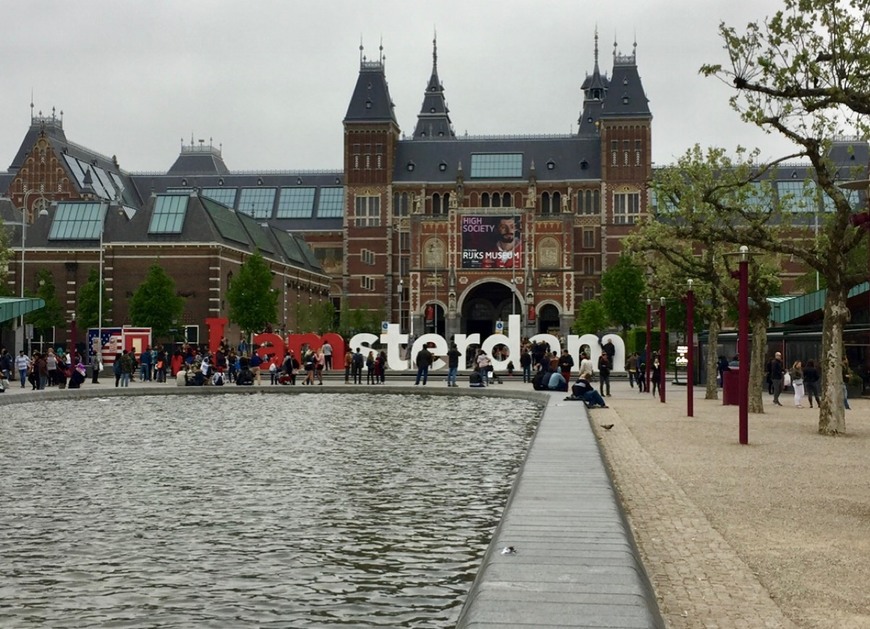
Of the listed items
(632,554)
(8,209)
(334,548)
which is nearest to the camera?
(632,554)

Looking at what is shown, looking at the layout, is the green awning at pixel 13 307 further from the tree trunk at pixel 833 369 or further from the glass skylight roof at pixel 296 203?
the glass skylight roof at pixel 296 203

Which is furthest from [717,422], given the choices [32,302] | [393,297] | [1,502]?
[393,297]

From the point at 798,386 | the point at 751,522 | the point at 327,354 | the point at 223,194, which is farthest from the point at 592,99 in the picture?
the point at 751,522

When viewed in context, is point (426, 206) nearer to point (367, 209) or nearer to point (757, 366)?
point (367, 209)

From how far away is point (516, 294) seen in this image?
86.8 metres

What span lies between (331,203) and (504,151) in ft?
54.1

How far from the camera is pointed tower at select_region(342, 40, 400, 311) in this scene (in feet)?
315

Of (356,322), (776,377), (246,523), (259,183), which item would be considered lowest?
(246,523)

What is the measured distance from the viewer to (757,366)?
86.1ft

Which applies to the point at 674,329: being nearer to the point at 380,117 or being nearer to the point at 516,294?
the point at 516,294

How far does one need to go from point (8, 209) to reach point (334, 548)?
74114 millimetres

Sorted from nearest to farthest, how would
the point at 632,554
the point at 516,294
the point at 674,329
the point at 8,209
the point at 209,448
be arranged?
the point at 632,554 → the point at 209,448 → the point at 674,329 → the point at 8,209 → the point at 516,294

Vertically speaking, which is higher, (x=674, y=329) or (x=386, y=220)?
(x=386, y=220)

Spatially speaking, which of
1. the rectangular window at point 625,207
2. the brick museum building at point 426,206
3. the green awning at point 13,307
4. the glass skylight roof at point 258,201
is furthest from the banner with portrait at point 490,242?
the green awning at point 13,307
